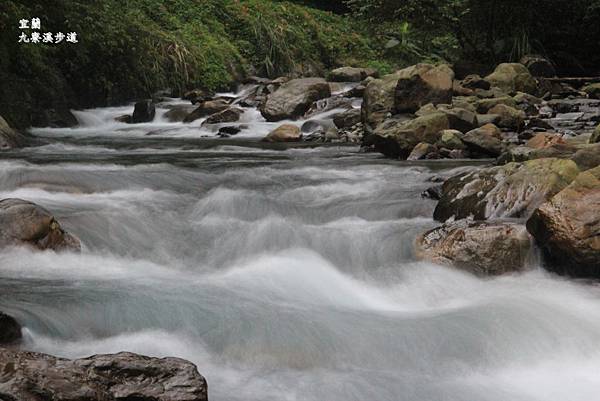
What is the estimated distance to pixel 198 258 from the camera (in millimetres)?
5648

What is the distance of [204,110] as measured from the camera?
14727 millimetres

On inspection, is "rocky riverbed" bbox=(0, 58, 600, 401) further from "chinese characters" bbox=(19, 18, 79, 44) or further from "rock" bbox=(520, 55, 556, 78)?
"rock" bbox=(520, 55, 556, 78)

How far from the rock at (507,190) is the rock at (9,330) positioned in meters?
3.96

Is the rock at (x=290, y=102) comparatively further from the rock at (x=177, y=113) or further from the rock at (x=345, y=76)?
the rock at (x=345, y=76)

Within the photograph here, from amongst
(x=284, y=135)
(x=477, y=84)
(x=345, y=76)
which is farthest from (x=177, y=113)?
(x=477, y=84)

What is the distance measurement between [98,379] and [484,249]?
134 inches

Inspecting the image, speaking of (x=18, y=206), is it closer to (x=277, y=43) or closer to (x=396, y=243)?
(x=396, y=243)

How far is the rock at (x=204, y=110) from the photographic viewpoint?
572 inches

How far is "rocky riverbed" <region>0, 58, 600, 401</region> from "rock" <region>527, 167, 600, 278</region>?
0.01 meters

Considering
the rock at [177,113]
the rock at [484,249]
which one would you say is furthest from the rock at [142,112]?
the rock at [484,249]

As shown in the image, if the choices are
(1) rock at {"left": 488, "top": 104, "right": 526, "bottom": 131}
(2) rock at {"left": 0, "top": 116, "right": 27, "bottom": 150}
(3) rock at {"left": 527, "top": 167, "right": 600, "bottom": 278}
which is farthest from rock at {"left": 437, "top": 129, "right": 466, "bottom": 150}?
(2) rock at {"left": 0, "top": 116, "right": 27, "bottom": 150}

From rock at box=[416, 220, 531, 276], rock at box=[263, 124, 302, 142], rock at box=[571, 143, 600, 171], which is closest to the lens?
rock at box=[416, 220, 531, 276]

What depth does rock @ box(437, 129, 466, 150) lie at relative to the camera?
30.5 feet

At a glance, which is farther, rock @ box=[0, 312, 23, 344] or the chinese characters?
the chinese characters
